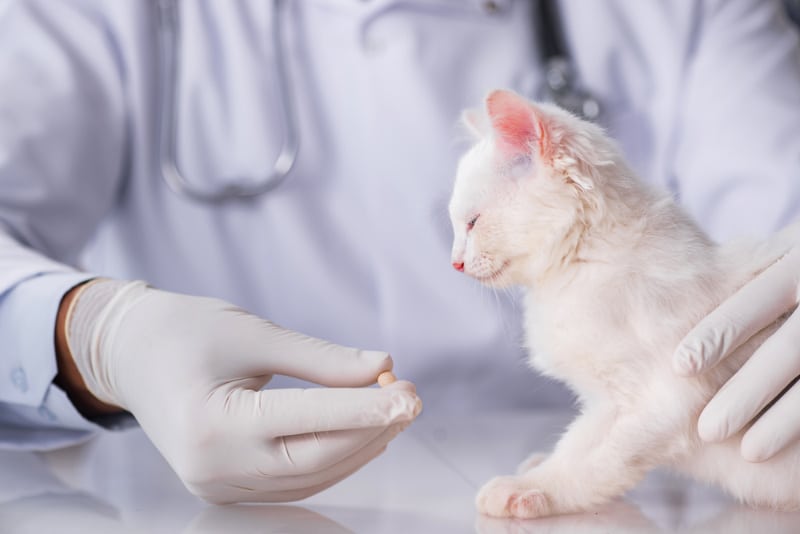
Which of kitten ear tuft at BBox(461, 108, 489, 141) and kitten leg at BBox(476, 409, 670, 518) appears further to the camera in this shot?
kitten ear tuft at BBox(461, 108, 489, 141)

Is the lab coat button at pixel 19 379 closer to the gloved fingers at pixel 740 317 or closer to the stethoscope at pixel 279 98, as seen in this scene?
the stethoscope at pixel 279 98

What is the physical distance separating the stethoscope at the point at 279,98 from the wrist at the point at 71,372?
294 millimetres

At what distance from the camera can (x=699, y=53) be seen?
1277 mm

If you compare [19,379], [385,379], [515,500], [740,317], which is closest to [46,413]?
[19,379]

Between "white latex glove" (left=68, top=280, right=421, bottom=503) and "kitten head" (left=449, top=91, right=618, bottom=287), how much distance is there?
0.44 ft

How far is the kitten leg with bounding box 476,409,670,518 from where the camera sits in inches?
25.8

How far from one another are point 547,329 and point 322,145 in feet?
2.04

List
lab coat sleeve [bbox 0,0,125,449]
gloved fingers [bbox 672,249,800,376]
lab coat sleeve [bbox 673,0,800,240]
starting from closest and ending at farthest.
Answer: gloved fingers [bbox 672,249,800,376]
lab coat sleeve [bbox 0,0,125,449]
lab coat sleeve [bbox 673,0,800,240]

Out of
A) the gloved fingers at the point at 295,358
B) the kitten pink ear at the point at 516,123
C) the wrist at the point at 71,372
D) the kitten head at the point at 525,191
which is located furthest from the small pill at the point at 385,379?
the wrist at the point at 71,372

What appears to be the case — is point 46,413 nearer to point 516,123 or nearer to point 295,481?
point 295,481

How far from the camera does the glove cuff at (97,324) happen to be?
83cm

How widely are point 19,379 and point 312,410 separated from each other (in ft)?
1.40

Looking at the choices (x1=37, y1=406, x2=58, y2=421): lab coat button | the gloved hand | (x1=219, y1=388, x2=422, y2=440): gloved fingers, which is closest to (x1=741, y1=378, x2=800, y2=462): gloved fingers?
the gloved hand

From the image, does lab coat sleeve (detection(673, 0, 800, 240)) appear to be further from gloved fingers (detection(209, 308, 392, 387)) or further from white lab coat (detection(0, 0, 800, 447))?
gloved fingers (detection(209, 308, 392, 387))
